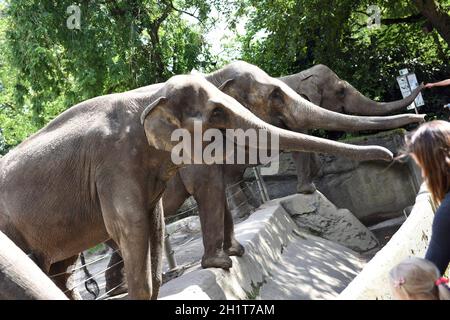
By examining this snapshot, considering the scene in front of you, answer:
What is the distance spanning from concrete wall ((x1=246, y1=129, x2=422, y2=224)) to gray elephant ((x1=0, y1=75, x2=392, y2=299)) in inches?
281

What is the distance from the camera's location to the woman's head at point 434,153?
3195 mm

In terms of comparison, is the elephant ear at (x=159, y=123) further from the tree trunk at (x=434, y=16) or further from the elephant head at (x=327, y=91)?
the tree trunk at (x=434, y=16)

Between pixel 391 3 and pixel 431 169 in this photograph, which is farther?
pixel 391 3

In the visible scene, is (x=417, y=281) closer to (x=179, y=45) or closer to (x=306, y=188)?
(x=306, y=188)

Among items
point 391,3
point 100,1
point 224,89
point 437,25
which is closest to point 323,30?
point 391,3

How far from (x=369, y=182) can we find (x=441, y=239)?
9445 mm

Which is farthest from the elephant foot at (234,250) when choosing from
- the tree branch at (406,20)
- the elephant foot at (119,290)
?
the tree branch at (406,20)

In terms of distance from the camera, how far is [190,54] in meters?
14.5

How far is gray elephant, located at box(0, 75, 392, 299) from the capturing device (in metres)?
5.25

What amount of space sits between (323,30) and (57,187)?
33.9ft

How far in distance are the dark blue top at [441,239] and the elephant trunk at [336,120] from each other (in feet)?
8.30

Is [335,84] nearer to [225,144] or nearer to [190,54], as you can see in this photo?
[190,54]

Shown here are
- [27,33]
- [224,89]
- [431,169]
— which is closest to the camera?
[431,169]

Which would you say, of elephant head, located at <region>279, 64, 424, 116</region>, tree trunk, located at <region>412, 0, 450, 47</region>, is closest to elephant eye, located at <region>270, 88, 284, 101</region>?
elephant head, located at <region>279, 64, 424, 116</region>
